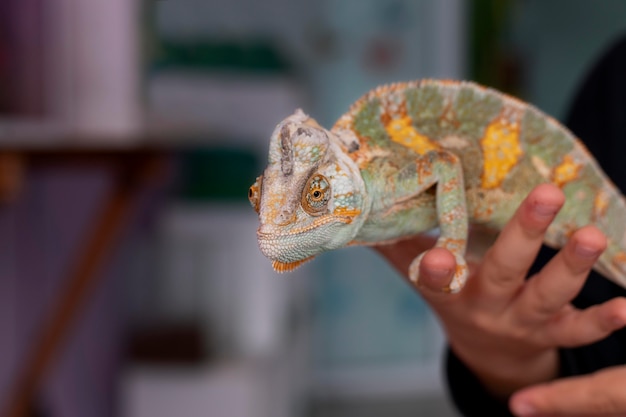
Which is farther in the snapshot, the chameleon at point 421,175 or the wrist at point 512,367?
the wrist at point 512,367

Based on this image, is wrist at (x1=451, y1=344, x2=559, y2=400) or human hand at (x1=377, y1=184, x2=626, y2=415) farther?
wrist at (x1=451, y1=344, x2=559, y2=400)

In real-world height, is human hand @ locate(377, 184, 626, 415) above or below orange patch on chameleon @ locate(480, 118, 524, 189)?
below

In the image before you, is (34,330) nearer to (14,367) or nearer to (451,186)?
(14,367)

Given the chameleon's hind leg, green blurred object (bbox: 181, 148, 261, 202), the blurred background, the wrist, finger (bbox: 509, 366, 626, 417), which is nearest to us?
the chameleon's hind leg

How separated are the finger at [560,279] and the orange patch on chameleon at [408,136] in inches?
6.7

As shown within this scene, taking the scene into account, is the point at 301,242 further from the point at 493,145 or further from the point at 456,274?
the point at 493,145

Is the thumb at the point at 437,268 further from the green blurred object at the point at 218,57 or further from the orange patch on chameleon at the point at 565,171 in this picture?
the green blurred object at the point at 218,57

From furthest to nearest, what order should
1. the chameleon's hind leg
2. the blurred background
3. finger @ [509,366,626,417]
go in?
the blurred background → finger @ [509,366,626,417] → the chameleon's hind leg

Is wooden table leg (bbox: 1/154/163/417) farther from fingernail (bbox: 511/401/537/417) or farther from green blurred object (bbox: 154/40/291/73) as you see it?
green blurred object (bbox: 154/40/291/73)

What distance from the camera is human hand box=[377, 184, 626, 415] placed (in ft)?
2.25

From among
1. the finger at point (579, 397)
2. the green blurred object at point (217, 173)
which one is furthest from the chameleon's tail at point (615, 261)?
the green blurred object at point (217, 173)

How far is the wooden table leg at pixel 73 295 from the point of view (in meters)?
1.76

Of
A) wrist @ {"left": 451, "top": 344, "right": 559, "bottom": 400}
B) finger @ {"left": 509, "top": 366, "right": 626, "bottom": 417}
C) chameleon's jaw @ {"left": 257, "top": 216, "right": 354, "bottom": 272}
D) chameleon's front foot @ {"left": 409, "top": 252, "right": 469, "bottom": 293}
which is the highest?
chameleon's jaw @ {"left": 257, "top": 216, "right": 354, "bottom": 272}

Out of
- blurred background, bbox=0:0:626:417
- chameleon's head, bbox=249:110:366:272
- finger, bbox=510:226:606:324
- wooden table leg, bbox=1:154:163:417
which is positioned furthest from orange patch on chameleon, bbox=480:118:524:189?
wooden table leg, bbox=1:154:163:417
